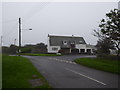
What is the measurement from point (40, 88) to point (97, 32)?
70.8ft

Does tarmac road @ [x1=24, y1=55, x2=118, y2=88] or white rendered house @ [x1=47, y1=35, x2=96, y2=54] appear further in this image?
white rendered house @ [x1=47, y1=35, x2=96, y2=54]

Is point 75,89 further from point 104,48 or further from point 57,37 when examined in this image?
point 57,37

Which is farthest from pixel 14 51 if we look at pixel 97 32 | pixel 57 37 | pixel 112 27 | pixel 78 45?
pixel 112 27

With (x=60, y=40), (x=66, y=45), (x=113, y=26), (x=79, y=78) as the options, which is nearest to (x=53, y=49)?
(x=60, y=40)

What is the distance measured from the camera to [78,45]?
2219 inches

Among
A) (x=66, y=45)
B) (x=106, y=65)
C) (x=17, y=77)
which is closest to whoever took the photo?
(x=17, y=77)

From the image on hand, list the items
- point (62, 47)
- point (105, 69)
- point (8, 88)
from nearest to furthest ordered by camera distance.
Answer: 1. point (8, 88)
2. point (105, 69)
3. point (62, 47)

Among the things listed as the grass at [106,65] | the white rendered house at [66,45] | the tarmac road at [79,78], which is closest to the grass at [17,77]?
the tarmac road at [79,78]

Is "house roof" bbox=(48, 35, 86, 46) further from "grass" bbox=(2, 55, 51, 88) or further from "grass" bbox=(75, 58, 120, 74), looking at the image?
"grass" bbox=(2, 55, 51, 88)

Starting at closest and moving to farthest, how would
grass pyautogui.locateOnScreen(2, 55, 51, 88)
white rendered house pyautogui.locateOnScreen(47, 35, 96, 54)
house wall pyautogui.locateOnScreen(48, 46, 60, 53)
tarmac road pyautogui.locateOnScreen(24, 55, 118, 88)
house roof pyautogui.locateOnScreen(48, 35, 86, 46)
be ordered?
grass pyautogui.locateOnScreen(2, 55, 51, 88), tarmac road pyautogui.locateOnScreen(24, 55, 118, 88), house wall pyautogui.locateOnScreen(48, 46, 60, 53), white rendered house pyautogui.locateOnScreen(47, 35, 96, 54), house roof pyautogui.locateOnScreen(48, 35, 86, 46)

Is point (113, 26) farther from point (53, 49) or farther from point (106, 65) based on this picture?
point (53, 49)

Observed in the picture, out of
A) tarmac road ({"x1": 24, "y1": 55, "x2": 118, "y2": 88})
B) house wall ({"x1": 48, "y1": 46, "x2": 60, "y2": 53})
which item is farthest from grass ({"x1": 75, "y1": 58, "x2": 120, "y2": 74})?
house wall ({"x1": 48, "y1": 46, "x2": 60, "y2": 53})

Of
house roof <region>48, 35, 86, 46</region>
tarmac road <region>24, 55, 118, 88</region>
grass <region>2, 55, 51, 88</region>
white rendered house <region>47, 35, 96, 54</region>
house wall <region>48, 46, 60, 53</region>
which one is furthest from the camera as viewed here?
house roof <region>48, 35, 86, 46</region>

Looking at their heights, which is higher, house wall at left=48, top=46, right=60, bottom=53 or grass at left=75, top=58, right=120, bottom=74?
house wall at left=48, top=46, right=60, bottom=53
